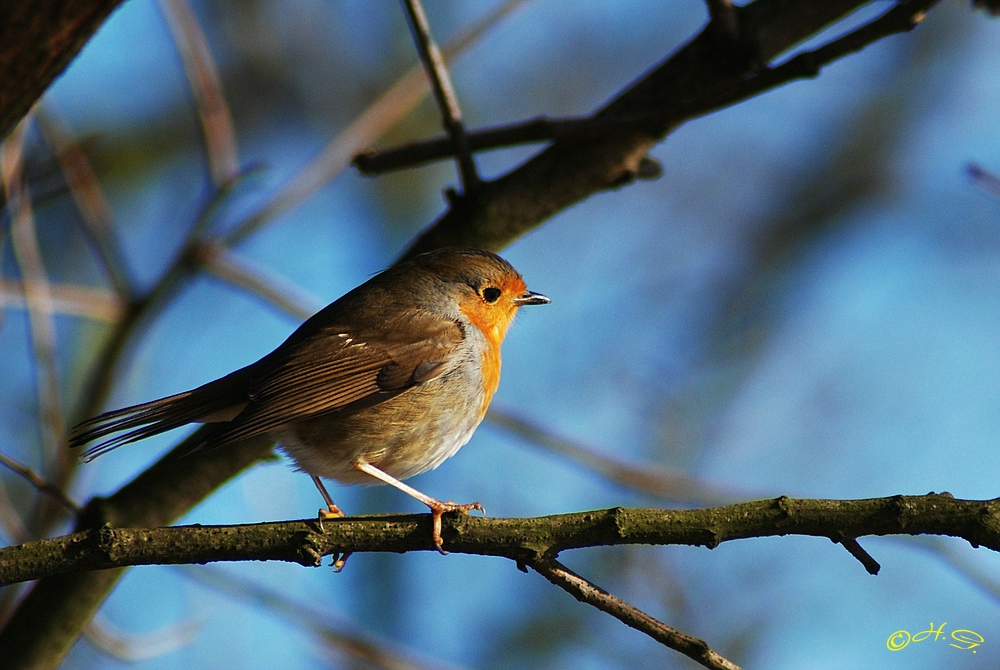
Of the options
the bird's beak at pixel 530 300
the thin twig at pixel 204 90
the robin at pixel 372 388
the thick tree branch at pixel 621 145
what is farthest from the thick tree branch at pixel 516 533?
the thin twig at pixel 204 90

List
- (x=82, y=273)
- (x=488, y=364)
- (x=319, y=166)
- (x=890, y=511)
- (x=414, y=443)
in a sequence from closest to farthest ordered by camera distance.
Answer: (x=890, y=511) → (x=414, y=443) → (x=488, y=364) → (x=319, y=166) → (x=82, y=273)

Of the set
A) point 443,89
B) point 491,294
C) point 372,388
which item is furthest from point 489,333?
point 443,89

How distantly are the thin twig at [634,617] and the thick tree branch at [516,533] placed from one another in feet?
0.16

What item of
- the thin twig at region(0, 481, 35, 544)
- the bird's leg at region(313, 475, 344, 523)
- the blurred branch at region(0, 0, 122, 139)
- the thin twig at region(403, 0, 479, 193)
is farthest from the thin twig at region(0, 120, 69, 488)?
the thin twig at region(403, 0, 479, 193)

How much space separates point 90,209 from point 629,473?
8.16ft

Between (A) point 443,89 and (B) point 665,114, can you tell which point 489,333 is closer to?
(A) point 443,89

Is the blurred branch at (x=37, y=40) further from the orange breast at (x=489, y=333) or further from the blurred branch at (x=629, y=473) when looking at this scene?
the blurred branch at (x=629, y=473)

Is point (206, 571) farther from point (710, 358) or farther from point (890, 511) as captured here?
point (710, 358)

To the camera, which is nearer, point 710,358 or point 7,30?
point 7,30

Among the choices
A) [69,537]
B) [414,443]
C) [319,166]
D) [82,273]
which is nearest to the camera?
[69,537]

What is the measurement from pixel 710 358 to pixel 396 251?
3402 mm

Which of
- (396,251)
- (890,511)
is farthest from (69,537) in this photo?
(396,251)

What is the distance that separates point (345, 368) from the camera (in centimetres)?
348

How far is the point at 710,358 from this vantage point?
28.6 feet
